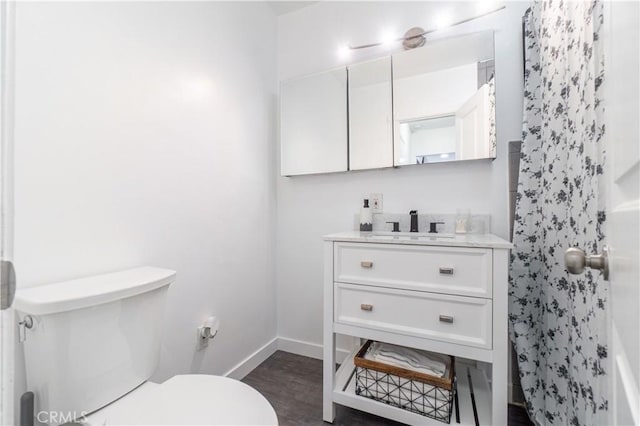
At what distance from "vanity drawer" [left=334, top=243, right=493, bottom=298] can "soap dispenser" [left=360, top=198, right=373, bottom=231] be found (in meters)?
0.41

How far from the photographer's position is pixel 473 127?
1.52 metres

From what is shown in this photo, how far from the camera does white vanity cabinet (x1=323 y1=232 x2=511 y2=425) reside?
1.08 meters

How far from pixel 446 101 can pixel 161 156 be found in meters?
1.52

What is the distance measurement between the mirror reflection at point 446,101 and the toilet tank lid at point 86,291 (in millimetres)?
1394

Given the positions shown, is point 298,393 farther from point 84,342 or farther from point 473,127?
point 473,127

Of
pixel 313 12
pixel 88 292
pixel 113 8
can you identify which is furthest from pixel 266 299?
pixel 313 12

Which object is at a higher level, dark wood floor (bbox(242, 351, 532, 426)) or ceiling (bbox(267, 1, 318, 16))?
ceiling (bbox(267, 1, 318, 16))

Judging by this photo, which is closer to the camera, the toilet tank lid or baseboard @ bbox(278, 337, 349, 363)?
the toilet tank lid

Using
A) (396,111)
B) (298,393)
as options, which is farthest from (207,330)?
(396,111)

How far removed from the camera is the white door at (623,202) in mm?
349

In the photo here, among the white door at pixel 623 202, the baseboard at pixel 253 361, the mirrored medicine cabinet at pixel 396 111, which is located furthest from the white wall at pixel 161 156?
the white door at pixel 623 202

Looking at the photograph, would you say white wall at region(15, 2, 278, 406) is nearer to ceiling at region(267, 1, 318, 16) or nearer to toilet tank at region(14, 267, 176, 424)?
ceiling at region(267, 1, 318, 16)

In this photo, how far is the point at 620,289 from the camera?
41cm

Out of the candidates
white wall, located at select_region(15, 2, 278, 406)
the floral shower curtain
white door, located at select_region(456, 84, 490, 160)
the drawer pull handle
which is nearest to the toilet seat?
white wall, located at select_region(15, 2, 278, 406)
